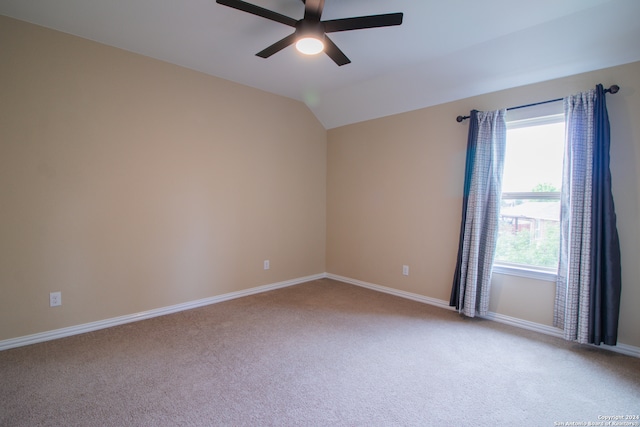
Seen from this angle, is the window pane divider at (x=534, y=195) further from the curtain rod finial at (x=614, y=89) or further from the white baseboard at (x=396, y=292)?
the white baseboard at (x=396, y=292)

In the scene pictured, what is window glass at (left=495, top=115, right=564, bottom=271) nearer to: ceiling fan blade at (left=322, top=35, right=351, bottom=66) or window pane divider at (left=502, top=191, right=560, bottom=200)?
window pane divider at (left=502, top=191, right=560, bottom=200)

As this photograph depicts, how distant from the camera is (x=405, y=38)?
2.61 metres

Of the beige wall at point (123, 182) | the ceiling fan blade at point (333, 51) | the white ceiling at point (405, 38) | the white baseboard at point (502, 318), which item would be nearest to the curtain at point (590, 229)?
the white baseboard at point (502, 318)

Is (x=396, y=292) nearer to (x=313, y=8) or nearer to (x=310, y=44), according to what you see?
(x=310, y=44)

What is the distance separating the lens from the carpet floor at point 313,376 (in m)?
1.71

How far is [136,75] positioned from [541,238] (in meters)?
4.16

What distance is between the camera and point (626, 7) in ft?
6.86

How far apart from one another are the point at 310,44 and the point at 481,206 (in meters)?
2.20

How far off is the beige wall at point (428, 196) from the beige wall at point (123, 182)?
96 centimetres

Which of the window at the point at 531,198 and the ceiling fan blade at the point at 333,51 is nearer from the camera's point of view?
the ceiling fan blade at the point at 333,51

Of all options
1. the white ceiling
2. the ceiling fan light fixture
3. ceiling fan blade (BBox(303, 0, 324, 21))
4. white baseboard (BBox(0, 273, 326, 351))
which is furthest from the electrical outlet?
ceiling fan blade (BBox(303, 0, 324, 21))

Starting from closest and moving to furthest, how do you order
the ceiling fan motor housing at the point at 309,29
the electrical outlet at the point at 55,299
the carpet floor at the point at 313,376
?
the carpet floor at the point at 313,376
the ceiling fan motor housing at the point at 309,29
the electrical outlet at the point at 55,299

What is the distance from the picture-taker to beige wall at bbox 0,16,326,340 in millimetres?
2449

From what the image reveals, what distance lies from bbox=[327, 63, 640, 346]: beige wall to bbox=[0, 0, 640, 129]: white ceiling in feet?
0.69
